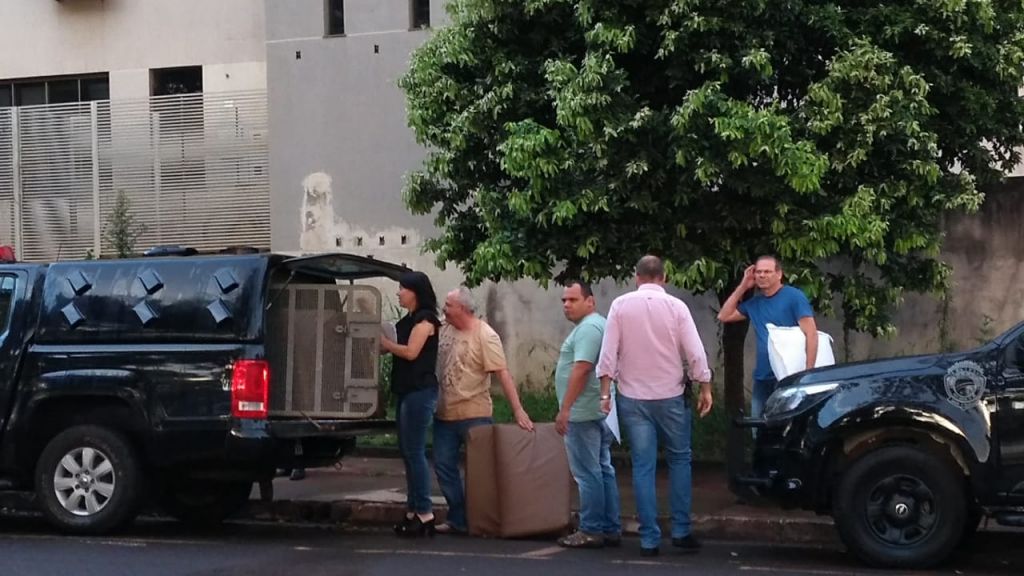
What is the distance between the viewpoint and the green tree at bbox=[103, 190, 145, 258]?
18.4 m

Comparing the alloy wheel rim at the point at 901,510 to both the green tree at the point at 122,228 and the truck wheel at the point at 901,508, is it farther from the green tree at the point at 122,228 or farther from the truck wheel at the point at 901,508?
the green tree at the point at 122,228

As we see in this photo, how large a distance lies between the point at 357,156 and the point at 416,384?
8.28 m

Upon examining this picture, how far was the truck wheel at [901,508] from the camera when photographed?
26.2 feet

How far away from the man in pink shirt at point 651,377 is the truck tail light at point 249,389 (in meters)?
2.23

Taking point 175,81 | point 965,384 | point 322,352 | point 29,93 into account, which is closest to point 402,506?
point 322,352

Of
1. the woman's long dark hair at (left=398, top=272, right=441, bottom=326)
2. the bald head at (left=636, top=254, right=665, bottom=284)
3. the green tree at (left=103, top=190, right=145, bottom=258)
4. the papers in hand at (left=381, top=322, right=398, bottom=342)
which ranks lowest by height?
the papers in hand at (left=381, top=322, right=398, bottom=342)

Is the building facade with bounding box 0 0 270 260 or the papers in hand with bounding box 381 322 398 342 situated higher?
the building facade with bounding box 0 0 270 260

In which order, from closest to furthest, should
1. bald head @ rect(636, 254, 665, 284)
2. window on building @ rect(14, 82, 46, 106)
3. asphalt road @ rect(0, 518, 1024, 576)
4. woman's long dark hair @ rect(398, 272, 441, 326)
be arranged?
asphalt road @ rect(0, 518, 1024, 576) < bald head @ rect(636, 254, 665, 284) < woman's long dark hair @ rect(398, 272, 441, 326) < window on building @ rect(14, 82, 46, 106)

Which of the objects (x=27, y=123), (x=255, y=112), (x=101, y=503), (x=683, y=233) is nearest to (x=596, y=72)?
(x=683, y=233)

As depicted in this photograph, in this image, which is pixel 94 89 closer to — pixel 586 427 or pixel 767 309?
pixel 586 427

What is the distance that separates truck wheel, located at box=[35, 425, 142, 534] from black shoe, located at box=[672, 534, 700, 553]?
366 cm

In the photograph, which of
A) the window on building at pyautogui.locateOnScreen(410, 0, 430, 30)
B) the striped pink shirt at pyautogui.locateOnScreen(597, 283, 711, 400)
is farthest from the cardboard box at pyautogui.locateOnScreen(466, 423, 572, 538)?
the window on building at pyautogui.locateOnScreen(410, 0, 430, 30)

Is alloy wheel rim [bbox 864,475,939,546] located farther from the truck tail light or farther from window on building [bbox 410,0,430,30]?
window on building [bbox 410,0,430,30]

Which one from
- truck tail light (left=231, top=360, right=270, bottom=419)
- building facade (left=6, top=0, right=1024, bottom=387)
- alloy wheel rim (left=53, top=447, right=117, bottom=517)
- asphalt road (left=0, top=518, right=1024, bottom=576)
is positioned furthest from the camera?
building facade (left=6, top=0, right=1024, bottom=387)
